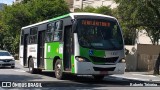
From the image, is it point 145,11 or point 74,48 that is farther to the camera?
point 145,11

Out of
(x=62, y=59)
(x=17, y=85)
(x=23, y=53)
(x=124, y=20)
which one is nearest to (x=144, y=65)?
(x=124, y=20)

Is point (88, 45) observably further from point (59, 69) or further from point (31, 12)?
point (31, 12)

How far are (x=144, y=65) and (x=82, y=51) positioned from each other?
16881 millimetres

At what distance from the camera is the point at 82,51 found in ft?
52.3

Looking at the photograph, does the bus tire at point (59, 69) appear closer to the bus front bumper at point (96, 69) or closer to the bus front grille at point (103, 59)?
the bus front bumper at point (96, 69)

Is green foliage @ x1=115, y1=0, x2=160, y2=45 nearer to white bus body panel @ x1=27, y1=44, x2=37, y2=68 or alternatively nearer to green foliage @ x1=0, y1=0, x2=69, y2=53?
white bus body panel @ x1=27, y1=44, x2=37, y2=68

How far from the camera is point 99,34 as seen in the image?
54.2ft

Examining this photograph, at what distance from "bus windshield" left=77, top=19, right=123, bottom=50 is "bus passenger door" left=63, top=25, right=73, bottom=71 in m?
0.77

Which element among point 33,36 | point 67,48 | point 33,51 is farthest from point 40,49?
point 67,48

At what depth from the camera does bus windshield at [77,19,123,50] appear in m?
16.3

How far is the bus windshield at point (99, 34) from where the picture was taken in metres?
16.3

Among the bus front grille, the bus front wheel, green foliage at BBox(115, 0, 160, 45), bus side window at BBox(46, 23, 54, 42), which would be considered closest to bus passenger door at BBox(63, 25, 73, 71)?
the bus front wheel

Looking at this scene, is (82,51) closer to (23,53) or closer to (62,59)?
(62,59)

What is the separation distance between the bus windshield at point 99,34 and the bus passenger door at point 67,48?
77 cm
